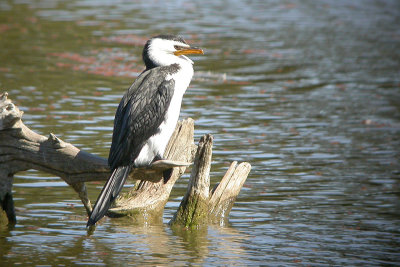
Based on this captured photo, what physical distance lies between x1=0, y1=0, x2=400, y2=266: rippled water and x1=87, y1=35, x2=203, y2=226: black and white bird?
821 mm

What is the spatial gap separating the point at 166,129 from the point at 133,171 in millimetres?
569

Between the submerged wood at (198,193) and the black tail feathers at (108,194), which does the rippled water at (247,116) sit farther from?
the black tail feathers at (108,194)

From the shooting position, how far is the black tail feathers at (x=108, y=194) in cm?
791

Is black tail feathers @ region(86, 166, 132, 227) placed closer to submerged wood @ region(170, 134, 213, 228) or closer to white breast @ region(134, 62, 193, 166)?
white breast @ region(134, 62, 193, 166)

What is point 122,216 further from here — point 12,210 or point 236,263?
point 236,263

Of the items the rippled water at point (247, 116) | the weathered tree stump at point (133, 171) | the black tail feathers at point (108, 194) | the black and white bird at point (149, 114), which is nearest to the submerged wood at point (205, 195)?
the weathered tree stump at point (133, 171)

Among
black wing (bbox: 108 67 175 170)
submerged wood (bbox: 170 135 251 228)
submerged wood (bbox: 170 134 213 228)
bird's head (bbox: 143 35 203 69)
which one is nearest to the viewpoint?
black wing (bbox: 108 67 175 170)

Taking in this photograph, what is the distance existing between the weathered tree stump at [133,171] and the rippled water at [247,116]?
0.22 m

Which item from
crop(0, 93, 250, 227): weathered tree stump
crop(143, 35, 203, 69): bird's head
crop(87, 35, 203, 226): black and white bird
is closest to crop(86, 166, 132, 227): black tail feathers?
crop(87, 35, 203, 226): black and white bird

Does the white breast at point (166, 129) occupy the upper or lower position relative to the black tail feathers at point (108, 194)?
upper

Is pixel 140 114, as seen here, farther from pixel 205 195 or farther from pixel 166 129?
pixel 205 195

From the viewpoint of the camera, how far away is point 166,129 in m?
8.52

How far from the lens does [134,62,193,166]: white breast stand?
8.38 meters

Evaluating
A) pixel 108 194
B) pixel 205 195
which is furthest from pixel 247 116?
pixel 108 194
